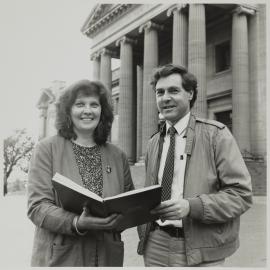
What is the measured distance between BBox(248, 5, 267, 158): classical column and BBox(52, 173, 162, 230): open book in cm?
1813

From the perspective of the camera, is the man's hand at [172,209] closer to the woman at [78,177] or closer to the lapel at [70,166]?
the woman at [78,177]

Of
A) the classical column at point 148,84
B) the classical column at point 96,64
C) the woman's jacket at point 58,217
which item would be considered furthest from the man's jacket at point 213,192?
the classical column at point 96,64


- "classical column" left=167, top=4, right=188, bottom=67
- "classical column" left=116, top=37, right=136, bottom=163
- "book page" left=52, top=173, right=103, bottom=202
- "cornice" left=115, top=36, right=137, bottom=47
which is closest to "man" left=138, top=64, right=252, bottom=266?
"book page" left=52, top=173, right=103, bottom=202

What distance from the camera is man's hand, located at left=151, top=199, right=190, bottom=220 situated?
304 centimetres

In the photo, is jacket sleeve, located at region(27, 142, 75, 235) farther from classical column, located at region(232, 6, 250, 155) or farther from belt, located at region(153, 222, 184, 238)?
classical column, located at region(232, 6, 250, 155)

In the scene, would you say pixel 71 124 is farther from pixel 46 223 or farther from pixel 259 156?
pixel 259 156

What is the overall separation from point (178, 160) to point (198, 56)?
1781 centimetres

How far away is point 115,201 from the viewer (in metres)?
2.85

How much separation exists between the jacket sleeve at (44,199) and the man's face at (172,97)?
1.19 m

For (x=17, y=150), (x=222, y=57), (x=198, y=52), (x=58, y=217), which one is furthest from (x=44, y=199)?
(x=222, y=57)

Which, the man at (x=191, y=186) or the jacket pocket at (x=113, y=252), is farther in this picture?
the jacket pocket at (x=113, y=252)

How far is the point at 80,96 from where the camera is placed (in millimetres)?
3650

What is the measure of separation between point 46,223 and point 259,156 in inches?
727

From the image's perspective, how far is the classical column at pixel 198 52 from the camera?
66.3ft
